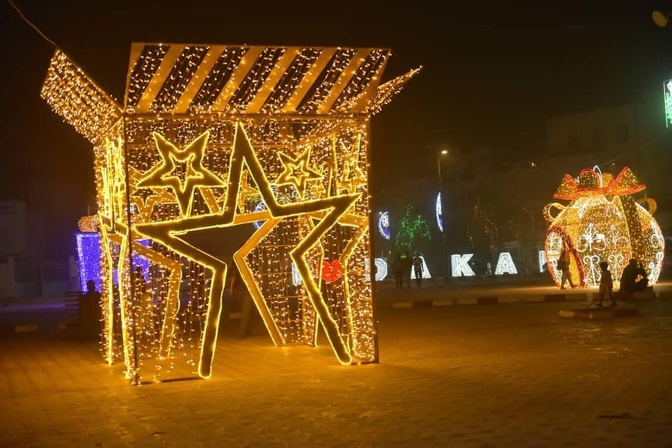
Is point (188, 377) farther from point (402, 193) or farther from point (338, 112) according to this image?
point (402, 193)

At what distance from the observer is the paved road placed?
26.9ft

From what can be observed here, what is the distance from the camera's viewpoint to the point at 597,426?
8133 mm

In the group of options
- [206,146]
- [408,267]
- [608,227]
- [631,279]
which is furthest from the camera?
[408,267]

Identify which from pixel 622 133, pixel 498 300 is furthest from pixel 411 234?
pixel 498 300

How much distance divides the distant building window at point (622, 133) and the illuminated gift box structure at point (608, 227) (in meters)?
25.6

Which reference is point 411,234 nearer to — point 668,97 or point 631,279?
point 668,97

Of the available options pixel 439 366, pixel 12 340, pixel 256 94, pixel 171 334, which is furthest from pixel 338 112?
pixel 12 340

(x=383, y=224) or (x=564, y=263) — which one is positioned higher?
(x=383, y=224)

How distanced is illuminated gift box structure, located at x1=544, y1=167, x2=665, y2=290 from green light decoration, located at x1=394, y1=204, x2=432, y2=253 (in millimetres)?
28917

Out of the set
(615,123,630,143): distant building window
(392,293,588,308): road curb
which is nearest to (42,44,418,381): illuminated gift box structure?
(392,293,588,308): road curb

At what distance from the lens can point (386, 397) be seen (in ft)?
33.4

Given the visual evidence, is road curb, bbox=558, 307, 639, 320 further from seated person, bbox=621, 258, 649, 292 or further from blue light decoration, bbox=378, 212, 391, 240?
blue light decoration, bbox=378, 212, 391, 240

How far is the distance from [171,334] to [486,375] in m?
6.19

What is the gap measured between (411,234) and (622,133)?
1398 cm
